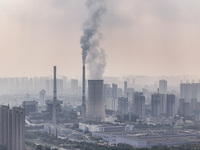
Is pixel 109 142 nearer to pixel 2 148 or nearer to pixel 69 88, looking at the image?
pixel 2 148

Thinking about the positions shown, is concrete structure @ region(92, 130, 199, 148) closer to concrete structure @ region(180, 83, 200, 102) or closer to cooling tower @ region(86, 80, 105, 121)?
cooling tower @ region(86, 80, 105, 121)

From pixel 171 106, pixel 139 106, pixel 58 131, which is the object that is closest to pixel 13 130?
pixel 58 131

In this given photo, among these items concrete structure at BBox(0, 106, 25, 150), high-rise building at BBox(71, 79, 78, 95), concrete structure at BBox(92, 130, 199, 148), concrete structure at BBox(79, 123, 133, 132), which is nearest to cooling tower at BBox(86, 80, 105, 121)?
concrete structure at BBox(79, 123, 133, 132)

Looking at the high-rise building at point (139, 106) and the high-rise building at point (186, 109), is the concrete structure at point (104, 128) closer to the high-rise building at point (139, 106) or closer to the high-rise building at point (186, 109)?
the high-rise building at point (139, 106)

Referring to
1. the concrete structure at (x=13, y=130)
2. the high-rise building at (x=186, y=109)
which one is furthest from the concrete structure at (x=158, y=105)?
the concrete structure at (x=13, y=130)

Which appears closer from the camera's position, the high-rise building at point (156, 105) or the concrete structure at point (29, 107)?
the concrete structure at point (29, 107)

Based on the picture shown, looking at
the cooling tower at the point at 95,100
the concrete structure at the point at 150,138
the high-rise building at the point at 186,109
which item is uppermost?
the cooling tower at the point at 95,100
